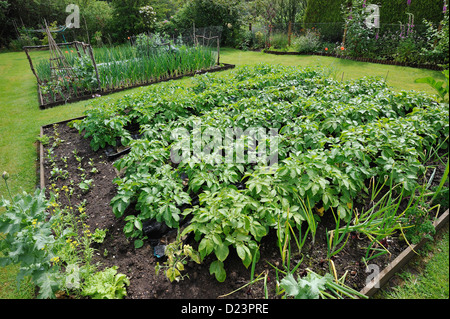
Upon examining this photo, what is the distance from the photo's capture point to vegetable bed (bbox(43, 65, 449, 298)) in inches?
78.3

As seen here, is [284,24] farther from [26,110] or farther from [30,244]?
[30,244]

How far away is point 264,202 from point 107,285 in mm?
1424

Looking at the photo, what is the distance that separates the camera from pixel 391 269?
2.01 metres

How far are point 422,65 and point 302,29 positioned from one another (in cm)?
621

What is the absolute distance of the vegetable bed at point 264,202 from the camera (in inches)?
78.3

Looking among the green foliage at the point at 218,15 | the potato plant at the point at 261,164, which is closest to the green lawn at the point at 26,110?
the potato plant at the point at 261,164

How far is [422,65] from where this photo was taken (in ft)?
25.0

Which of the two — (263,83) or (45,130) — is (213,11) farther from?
(45,130)

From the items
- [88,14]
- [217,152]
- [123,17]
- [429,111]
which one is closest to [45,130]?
[217,152]

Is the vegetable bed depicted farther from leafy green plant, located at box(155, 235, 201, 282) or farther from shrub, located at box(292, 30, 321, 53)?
shrub, located at box(292, 30, 321, 53)

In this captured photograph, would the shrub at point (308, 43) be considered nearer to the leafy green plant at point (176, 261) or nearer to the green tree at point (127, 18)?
the green tree at point (127, 18)

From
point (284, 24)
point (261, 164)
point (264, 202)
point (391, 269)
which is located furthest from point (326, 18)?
point (391, 269)

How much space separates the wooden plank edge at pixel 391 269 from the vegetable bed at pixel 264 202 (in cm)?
7
